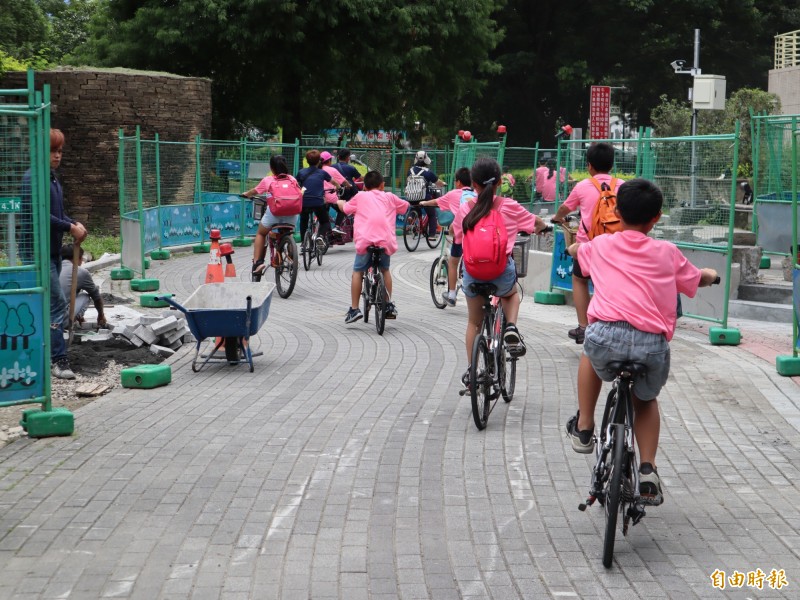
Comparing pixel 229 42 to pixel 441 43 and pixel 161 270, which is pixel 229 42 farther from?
pixel 161 270

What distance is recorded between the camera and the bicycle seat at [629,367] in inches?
212

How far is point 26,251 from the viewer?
7738 mm

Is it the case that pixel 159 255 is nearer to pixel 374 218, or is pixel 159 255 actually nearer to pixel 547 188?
pixel 374 218

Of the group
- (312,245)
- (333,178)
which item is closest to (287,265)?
(312,245)

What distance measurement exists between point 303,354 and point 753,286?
6.13m

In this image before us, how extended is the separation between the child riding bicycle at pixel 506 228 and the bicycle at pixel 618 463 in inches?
107


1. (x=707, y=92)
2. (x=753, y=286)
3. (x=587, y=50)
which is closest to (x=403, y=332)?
(x=753, y=286)

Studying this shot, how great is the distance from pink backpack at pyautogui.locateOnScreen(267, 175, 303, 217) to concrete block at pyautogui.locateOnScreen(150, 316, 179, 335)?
3.63 m

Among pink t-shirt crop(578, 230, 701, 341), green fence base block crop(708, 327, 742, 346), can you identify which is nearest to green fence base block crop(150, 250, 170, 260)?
green fence base block crop(708, 327, 742, 346)

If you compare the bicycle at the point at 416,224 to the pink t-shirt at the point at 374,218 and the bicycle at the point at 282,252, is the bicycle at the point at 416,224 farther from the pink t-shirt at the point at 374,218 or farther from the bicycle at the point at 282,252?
the pink t-shirt at the point at 374,218

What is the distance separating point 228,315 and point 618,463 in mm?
5395

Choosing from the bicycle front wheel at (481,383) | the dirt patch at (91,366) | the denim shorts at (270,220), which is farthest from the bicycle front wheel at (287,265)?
the bicycle front wheel at (481,383)

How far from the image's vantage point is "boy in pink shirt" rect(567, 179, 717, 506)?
5391 millimetres

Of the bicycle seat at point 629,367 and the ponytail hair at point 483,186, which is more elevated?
the ponytail hair at point 483,186
